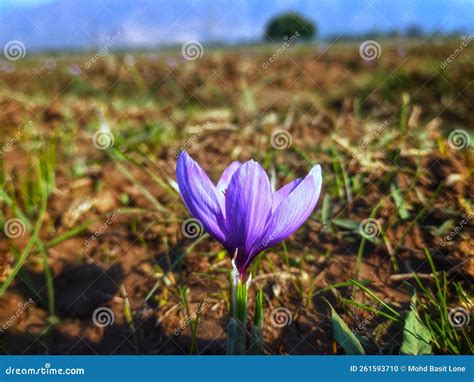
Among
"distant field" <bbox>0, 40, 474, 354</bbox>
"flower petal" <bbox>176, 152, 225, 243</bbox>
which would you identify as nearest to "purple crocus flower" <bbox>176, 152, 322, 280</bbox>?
"flower petal" <bbox>176, 152, 225, 243</bbox>

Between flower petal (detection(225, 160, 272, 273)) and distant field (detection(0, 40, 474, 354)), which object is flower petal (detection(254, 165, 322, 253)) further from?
distant field (detection(0, 40, 474, 354))

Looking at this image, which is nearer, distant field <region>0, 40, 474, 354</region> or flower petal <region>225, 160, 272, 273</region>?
flower petal <region>225, 160, 272, 273</region>

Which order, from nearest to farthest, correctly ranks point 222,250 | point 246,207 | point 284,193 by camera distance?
point 246,207 < point 284,193 < point 222,250

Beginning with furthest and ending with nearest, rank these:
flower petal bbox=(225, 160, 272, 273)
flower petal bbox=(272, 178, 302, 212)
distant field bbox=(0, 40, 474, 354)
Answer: distant field bbox=(0, 40, 474, 354) < flower petal bbox=(272, 178, 302, 212) < flower petal bbox=(225, 160, 272, 273)

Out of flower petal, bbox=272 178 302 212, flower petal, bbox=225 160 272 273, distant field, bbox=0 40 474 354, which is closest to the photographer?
flower petal, bbox=225 160 272 273

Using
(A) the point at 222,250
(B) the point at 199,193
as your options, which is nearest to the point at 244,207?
(B) the point at 199,193

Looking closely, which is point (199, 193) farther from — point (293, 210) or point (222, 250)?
point (222, 250)

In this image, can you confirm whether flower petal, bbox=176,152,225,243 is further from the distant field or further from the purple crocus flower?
the distant field
